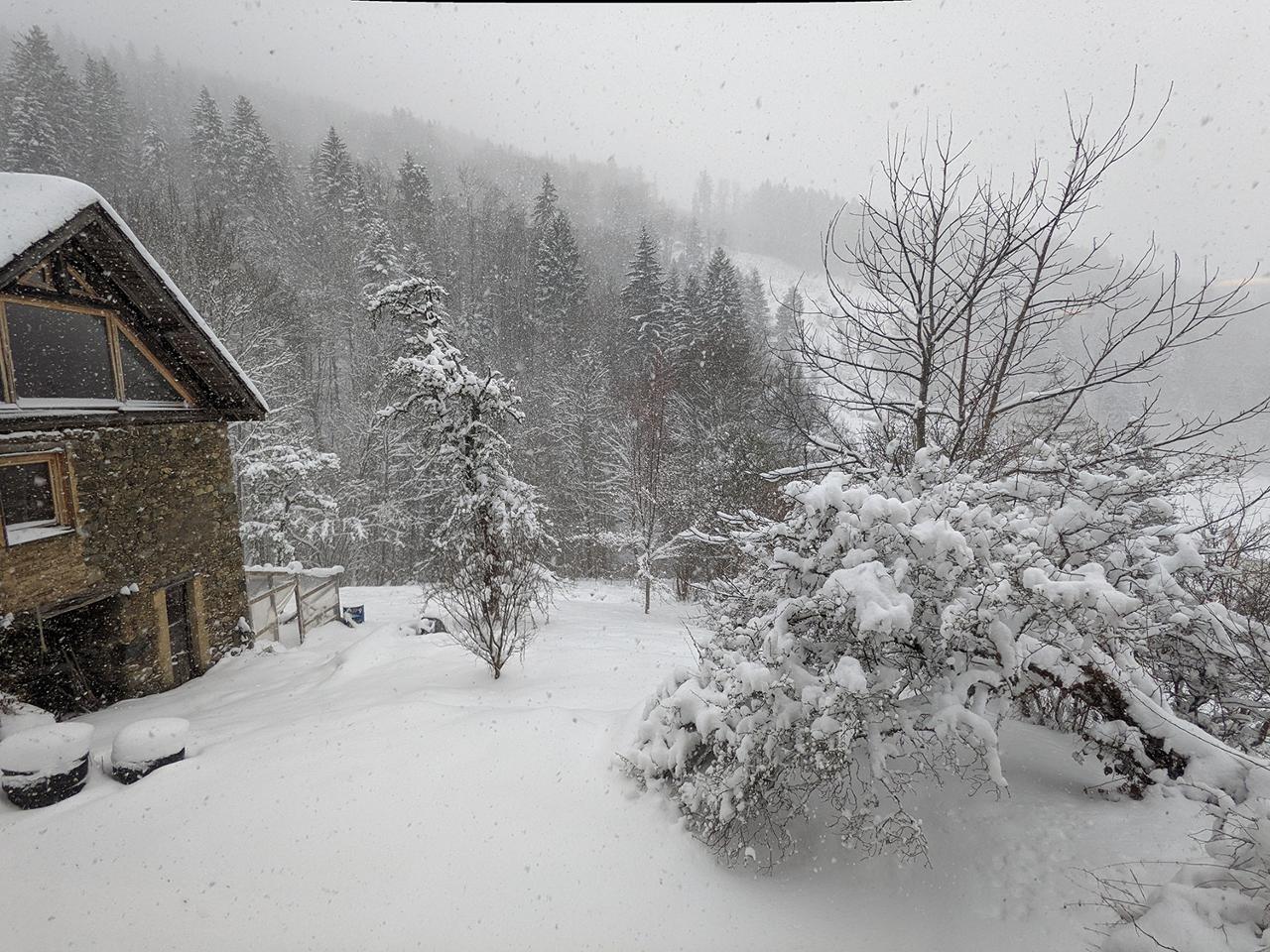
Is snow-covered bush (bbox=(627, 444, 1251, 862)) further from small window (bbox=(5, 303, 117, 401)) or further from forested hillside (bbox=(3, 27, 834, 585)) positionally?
small window (bbox=(5, 303, 117, 401))

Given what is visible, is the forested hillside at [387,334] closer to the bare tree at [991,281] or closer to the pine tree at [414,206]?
the pine tree at [414,206]

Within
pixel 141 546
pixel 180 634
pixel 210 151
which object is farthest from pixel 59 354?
pixel 210 151

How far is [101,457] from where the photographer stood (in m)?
8.45

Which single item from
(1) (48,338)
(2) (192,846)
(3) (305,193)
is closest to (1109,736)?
(2) (192,846)

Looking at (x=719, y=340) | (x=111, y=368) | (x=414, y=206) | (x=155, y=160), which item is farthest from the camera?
(x=414, y=206)

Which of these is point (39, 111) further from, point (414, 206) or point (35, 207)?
point (35, 207)

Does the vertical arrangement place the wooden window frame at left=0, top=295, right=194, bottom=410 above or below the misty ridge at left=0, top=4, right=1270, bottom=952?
above

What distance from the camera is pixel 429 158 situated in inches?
2537

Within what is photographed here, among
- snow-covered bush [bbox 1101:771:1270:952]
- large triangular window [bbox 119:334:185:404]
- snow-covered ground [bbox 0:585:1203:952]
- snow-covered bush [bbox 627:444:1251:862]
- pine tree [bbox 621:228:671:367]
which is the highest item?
pine tree [bbox 621:228:671:367]

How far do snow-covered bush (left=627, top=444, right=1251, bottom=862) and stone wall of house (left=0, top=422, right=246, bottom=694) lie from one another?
9.49 metres

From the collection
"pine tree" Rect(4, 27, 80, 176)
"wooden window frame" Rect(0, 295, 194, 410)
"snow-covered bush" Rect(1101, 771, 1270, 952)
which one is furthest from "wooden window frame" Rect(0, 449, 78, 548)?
"pine tree" Rect(4, 27, 80, 176)

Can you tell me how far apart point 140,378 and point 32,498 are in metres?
2.45

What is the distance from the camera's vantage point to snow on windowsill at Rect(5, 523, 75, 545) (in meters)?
7.41

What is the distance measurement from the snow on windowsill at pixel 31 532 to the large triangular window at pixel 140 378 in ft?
7.41
